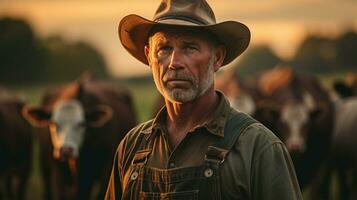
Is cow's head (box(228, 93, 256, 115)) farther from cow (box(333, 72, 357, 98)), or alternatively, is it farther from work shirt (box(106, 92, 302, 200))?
work shirt (box(106, 92, 302, 200))

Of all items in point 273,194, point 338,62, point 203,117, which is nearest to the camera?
point 273,194

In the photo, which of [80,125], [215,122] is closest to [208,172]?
[215,122]

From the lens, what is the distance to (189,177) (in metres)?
3.56

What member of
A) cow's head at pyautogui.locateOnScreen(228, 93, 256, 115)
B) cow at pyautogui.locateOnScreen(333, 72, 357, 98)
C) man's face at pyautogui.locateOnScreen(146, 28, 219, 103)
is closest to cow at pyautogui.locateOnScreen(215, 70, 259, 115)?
cow's head at pyautogui.locateOnScreen(228, 93, 256, 115)

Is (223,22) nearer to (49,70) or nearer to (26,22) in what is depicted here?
(49,70)

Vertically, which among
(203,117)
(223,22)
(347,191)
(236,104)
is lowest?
(347,191)

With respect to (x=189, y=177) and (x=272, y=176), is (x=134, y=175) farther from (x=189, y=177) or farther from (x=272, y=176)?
(x=272, y=176)

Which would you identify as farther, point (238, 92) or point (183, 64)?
point (238, 92)

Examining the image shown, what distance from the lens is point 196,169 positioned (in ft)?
11.7

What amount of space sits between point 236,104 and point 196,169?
9376mm

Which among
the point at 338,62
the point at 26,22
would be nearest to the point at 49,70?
the point at 26,22

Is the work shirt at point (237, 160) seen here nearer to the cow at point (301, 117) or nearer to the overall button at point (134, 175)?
the overall button at point (134, 175)

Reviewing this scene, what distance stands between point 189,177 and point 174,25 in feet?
2.16

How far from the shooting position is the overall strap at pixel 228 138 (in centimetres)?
355
